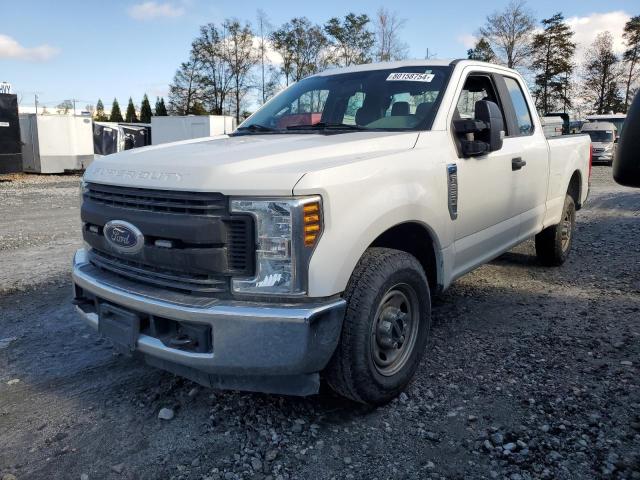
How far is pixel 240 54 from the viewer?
4100cm

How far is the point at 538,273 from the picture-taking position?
5.75m

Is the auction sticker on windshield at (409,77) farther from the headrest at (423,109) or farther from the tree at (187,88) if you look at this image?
the tree at (187,88)

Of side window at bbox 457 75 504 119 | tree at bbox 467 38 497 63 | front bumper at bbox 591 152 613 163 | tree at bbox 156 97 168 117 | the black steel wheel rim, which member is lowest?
the black steel wheel rim

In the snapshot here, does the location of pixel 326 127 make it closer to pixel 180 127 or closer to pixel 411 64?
pixel 411 64

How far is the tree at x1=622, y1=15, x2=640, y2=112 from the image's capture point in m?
39.2

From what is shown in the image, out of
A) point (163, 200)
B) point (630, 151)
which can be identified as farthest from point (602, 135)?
point (163, 200)

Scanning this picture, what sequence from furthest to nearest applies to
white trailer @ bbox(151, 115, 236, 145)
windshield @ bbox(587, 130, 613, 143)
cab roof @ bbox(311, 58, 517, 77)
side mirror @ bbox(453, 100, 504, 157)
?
windshield @ bbox(587, 130, 613, 143)
white trailer @ bbox(151, 115, 236, 145)
cab roof @ bbox(311, 58, 517, 77)
side mirror @ bbox(453, 100, 504, 157)

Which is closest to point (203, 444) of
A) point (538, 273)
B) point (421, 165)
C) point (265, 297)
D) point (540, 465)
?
point (265, 297)

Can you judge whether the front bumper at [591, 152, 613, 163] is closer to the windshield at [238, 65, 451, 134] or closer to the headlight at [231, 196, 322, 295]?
the windshield at [238, 65, 451, 134]

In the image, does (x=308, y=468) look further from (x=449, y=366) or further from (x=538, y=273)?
(x=538, y=273)

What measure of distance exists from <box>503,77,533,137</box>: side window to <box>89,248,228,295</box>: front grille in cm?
312

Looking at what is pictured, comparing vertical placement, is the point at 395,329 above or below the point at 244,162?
below

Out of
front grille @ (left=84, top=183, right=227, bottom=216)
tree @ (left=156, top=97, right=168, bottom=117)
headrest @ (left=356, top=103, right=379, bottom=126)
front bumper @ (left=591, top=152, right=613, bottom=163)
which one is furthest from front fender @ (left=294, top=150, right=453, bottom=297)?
tree @ (left=156, top=97, right=168, bottom=117)

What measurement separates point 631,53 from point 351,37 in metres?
22.2
